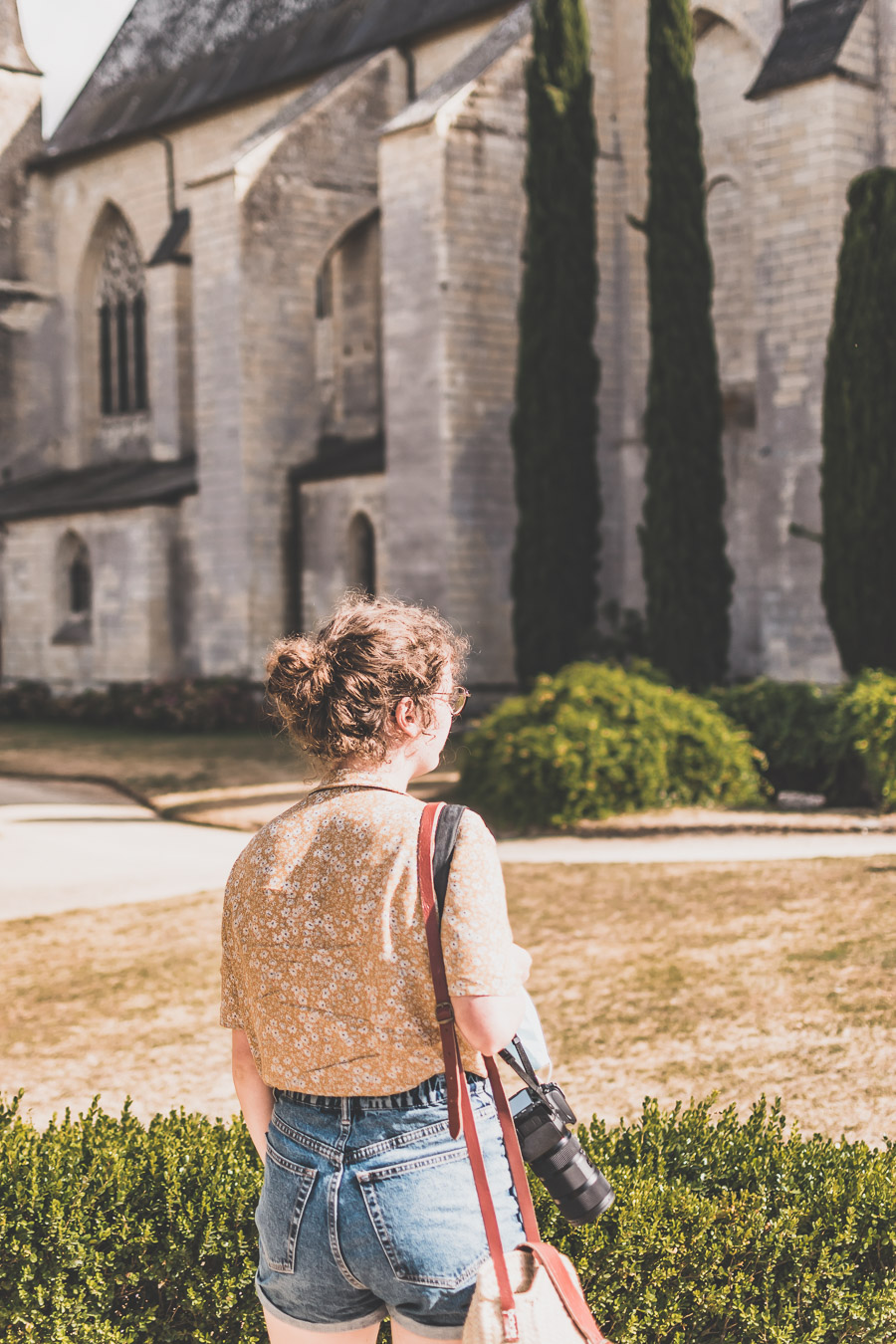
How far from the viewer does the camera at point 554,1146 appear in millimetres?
2301

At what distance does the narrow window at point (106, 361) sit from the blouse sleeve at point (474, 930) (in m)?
28.0

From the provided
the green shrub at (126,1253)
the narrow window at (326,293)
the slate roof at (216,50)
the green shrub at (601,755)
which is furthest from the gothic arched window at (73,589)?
the green shrub at (126,1253)

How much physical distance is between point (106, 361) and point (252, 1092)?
28.2 m

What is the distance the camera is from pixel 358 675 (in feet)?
7.35

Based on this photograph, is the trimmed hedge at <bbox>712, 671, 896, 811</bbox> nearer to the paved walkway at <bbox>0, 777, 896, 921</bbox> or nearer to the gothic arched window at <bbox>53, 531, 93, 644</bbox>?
the paved walkway at <bbox>0, 777, 896, 921</bbox>

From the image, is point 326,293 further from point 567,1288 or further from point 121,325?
point 567,1288

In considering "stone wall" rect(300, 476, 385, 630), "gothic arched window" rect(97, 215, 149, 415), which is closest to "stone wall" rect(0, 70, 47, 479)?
"gothic arched window" rect(97, 215, 149, 415)

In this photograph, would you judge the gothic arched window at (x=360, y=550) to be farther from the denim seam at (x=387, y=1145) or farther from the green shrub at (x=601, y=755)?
the denim seam at (x=387, y=1145)

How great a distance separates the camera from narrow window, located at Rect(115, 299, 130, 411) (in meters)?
28.5

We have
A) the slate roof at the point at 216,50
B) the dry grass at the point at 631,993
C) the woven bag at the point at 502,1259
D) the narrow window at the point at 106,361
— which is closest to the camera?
the woven bag at the point at 502,1259

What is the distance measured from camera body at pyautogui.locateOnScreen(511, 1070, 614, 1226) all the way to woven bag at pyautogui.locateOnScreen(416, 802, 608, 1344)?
75 millimetres

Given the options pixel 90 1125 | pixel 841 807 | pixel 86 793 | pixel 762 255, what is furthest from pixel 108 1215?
pixel 762 255

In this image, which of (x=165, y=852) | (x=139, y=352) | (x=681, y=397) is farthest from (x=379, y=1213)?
(x=139, y=352)

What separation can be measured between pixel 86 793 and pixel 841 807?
7.67 m
